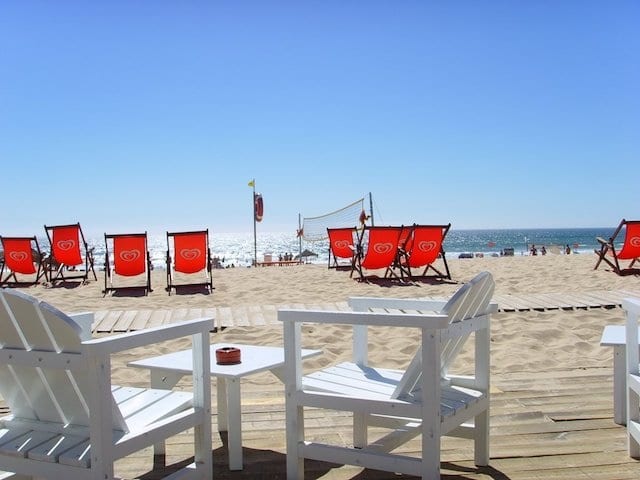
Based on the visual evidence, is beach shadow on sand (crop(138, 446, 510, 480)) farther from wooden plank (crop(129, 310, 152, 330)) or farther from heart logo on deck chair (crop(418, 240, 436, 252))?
heart logo on deck chair (crop(418, 240, 436, 252))

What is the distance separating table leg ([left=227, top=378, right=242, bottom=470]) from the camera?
8.13 feet

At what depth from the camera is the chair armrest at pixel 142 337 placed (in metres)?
1.79

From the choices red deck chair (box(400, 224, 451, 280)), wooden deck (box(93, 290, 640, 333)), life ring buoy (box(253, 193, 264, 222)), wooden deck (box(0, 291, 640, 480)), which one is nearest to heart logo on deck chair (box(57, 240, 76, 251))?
wooden deck (box(93, 290, 640, 333))

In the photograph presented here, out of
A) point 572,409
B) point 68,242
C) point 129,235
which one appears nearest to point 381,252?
point 129,235

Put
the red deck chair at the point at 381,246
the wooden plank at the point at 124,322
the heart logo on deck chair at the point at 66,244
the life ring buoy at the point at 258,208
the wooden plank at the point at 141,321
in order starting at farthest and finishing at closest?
the life ring buoy at the point at 258,208 → the heart logo on deck chair at the point at 66,244 → the red deck chair at the point at 381,246 → the wooden plank at the point at 141,321 → the wooden plank at the point at 124,322

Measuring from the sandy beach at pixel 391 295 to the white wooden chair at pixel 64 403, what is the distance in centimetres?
87

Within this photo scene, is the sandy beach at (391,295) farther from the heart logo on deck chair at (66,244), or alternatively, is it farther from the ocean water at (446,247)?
the ocean water at (446,247)

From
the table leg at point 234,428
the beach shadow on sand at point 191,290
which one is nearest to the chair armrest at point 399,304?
the table leg at point 234,428

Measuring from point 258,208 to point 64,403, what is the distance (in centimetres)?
2179

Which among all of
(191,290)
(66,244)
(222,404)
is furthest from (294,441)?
(66,244)

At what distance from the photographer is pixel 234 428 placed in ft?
8.22

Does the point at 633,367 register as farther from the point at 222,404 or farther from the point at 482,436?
the point at 222,404

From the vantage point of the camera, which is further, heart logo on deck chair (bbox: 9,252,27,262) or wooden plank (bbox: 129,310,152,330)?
heart logo on deck chair (bbox: 9,252,27,262)

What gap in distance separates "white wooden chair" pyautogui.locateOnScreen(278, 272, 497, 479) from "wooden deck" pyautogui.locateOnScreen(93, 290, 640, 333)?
10.4 ft
